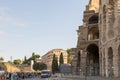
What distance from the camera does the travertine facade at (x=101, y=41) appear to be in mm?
Answer: 46419

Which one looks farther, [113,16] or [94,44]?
[94,44]

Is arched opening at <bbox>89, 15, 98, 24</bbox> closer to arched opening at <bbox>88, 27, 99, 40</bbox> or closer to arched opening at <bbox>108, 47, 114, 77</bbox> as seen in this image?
arched opening at <bbox>88, 27, 99, 40</bbox>

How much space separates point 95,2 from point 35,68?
7063cm

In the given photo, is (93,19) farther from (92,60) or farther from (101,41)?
(101,41)

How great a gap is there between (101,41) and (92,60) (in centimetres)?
1216

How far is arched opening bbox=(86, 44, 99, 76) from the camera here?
2484 inches

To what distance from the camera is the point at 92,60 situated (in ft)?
219

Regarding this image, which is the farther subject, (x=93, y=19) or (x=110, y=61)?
(x=93, y=19)

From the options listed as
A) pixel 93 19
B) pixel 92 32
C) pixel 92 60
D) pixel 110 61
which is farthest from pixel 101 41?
pixel 93 19

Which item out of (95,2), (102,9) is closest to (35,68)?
(95,2)

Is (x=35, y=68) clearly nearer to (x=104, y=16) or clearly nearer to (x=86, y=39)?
(x=86, y=39)

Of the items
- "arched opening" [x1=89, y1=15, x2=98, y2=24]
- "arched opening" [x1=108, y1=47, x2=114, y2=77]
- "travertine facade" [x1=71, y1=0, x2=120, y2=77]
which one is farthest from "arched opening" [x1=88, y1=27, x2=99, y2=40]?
"arched opening" [x1=108, y1=47, x2=114, y2=77]

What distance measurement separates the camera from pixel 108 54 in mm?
50094

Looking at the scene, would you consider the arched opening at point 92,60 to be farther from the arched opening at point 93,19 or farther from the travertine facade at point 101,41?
the arched opening at point 93,19
